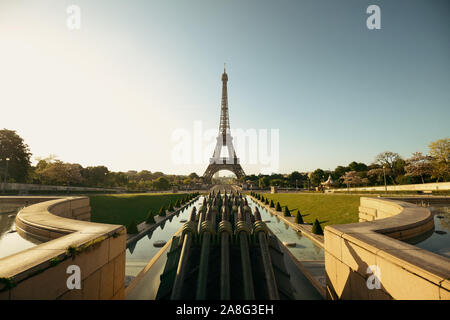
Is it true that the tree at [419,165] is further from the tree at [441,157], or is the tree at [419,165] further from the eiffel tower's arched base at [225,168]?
the eiffel tower's arched base at [225,168]

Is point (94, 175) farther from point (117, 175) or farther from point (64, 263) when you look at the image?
point (64, 263)

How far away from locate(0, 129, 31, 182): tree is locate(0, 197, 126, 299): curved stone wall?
38.9 metres

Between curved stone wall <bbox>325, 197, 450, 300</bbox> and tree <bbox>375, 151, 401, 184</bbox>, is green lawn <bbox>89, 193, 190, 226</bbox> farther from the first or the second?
tree <bbox>375, 151, 401, 184</bbox>

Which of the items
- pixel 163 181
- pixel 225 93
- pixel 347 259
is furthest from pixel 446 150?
pixel 163 181

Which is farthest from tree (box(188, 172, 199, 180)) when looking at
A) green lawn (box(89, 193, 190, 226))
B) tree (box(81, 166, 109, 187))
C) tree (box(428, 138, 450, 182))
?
tree (box(428, 138, 450, 182))

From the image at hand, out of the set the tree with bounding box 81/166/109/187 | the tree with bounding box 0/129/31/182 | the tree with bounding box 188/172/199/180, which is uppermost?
the tree with bounding box 0/129/31/182

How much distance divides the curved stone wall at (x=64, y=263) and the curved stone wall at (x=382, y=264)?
6.26m

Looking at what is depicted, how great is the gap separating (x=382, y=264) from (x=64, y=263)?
6.42 m

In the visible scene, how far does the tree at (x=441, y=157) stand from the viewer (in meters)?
33.6

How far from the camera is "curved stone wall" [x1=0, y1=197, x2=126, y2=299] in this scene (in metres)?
3.10

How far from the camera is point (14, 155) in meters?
33.7

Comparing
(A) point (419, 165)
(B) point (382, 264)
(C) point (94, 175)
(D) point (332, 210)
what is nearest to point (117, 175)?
(C) point (94, 175)
